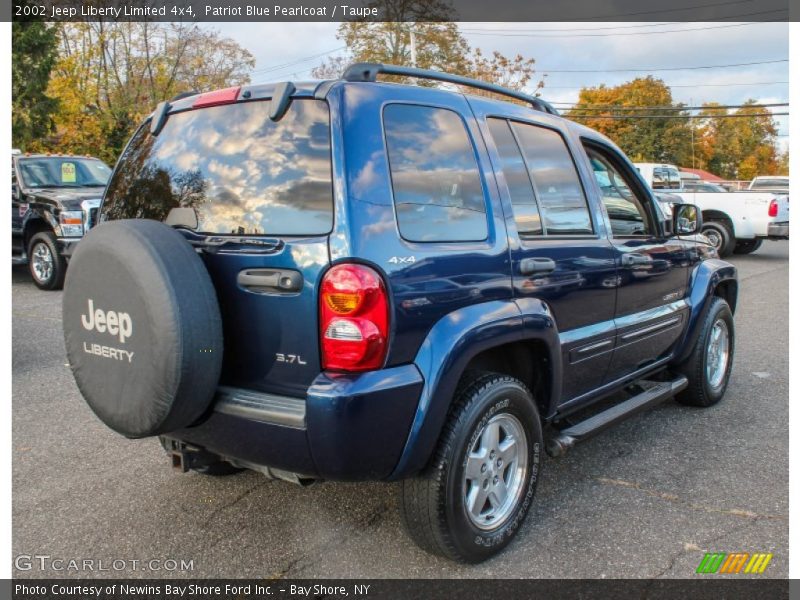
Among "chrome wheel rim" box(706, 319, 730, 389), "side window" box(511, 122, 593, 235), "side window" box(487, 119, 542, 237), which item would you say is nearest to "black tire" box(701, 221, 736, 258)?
"chrome wheel rim" box(706, 319, 730, 389)

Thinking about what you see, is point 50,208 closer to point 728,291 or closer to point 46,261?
point 46,261

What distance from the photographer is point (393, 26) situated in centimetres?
2670

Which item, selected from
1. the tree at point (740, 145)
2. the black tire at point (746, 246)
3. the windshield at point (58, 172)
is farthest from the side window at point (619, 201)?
Result: the tree at point (740, 145)

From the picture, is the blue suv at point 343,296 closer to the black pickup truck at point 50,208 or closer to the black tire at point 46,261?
the black pickup truck at point 50,208

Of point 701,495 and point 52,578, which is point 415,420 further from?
point 701,495

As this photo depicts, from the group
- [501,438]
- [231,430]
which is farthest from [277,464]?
[501,438]

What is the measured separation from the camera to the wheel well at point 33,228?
35.2ft

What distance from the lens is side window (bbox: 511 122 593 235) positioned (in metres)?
3.48

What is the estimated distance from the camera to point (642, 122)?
57844mm

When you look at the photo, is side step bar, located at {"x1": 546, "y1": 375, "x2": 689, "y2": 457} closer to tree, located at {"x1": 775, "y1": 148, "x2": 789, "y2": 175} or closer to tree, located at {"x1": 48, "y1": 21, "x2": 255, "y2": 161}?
tree, located at {"x1": 48, "y1": 21, "x2": 255, "y2": 161}

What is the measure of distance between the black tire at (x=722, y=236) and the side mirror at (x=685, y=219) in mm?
11226

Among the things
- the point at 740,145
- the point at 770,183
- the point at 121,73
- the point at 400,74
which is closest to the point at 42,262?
the point at 400,74

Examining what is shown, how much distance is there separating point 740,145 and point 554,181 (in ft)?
257

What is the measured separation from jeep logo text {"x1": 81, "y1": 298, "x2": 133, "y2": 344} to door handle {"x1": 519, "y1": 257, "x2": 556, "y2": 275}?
1666mm
